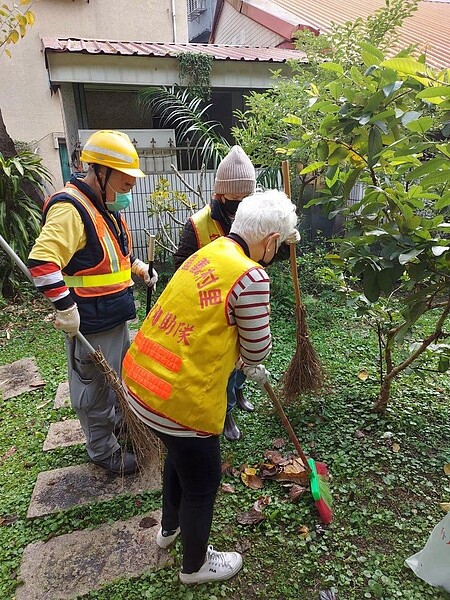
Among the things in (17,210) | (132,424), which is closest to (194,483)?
(132,424)

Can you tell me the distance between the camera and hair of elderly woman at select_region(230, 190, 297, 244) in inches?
60.7

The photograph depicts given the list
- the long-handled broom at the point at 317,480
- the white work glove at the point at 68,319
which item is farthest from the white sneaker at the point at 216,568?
the white work glove at the point at 68,319

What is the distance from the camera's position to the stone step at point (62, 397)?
10.6 ft

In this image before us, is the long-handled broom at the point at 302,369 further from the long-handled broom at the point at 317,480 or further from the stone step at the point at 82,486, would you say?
the stone step at the point at 82,486

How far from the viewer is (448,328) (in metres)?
4.61

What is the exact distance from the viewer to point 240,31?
11297 mm

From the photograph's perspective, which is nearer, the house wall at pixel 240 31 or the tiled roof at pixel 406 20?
the tiled roof at pixel 406 20

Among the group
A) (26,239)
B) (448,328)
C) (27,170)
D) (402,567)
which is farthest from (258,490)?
(27,170)

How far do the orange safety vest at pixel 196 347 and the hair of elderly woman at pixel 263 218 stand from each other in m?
0.10

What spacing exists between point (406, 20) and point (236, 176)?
1127 cm

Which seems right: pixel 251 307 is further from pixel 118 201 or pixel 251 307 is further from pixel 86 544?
pixel 86 544

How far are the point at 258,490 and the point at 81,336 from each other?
4.36 feet

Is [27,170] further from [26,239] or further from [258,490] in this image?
[258,490]

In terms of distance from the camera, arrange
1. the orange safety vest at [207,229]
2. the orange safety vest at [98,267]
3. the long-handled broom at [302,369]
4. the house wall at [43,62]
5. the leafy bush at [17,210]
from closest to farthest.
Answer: the orange safety vest at [98,267] → the orange safety vest at [207,229] → the long-handled broom at [302,369] → the leafy bush at [17,210] → the house wall at [43,62]
